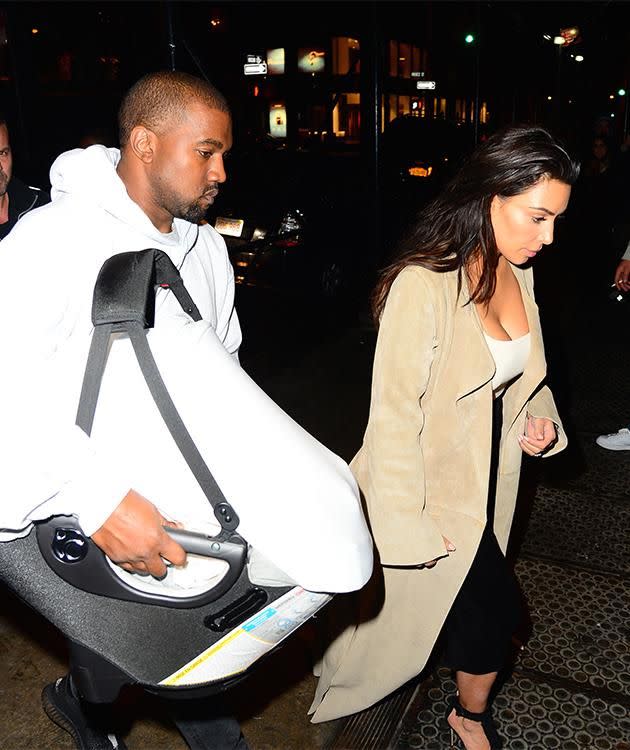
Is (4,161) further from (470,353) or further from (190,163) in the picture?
(470,353)

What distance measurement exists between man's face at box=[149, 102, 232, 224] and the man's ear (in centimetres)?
2

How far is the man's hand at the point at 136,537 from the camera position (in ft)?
4.90

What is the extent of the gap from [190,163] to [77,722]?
5.99 ft

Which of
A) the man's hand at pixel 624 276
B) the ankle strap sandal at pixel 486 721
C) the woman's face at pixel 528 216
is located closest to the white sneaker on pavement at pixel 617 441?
the man's hand at pixel 624 276

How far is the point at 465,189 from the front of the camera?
94.7 inches

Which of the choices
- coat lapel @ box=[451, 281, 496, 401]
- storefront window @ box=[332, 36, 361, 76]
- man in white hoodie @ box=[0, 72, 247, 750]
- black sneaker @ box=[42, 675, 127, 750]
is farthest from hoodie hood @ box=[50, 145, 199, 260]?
storefront window @ box=[332, 36, 361, 76]

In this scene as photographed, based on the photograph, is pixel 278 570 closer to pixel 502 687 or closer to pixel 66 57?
pixel 502 687

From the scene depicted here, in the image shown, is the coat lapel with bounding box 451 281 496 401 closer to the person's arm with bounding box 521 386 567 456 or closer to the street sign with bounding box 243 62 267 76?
the person's arm with bounding box 521 386 567 456

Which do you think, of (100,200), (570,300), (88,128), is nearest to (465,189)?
(100,200)

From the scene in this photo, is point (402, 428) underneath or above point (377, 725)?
above

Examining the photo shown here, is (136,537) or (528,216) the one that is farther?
(528,216)

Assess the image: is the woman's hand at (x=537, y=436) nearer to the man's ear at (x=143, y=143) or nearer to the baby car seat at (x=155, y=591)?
the baby car seat at (x=155, y=591)

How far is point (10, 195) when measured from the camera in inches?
130

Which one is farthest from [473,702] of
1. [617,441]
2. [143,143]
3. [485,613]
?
[617,441]
